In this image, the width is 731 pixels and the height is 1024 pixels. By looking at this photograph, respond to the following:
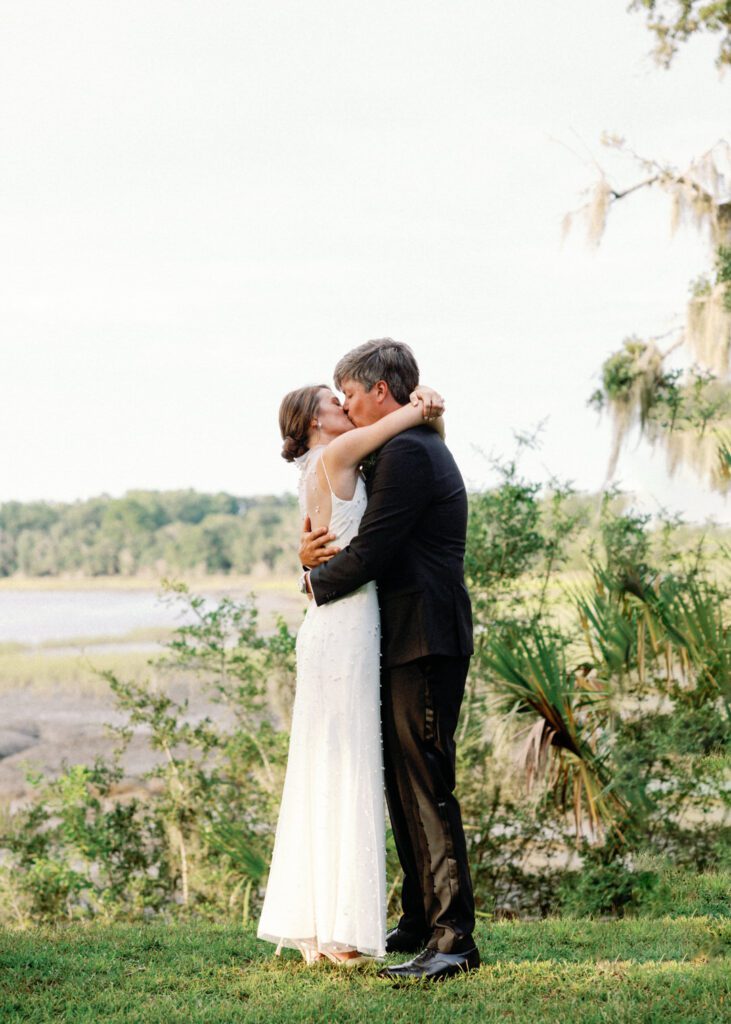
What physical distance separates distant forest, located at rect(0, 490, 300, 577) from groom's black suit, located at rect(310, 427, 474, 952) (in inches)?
1287

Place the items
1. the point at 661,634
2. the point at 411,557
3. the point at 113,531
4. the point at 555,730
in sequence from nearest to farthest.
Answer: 1. the point at 411,557
2. the point at 555,730
3. the point at 661,634
4. the point at 113,531

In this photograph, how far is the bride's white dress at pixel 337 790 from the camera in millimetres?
3959

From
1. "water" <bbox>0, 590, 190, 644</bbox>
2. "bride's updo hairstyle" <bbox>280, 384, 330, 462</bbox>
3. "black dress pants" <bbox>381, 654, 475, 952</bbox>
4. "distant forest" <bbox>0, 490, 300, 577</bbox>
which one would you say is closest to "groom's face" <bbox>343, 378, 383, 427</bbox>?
"bride's updo hairstyle" <bbox>280, 384, 330, 462</bbox>

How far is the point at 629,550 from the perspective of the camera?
930 centimetres

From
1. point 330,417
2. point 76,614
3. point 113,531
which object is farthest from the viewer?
point 76,614

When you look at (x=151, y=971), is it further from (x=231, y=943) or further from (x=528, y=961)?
(x=528, y=961)

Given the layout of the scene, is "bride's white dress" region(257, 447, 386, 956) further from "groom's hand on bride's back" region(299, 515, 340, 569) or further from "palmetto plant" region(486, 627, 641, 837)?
"palmetto plant" region(486, 627, 641, 837)

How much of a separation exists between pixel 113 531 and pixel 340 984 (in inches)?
1505

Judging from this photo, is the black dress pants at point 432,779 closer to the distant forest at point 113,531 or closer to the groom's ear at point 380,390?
the groom's ear at point 380,390

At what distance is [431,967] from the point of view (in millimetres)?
3951

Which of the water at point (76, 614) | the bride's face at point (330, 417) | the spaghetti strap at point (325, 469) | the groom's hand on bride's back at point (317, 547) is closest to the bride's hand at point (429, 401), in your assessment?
the bride's face at point (330, 417)

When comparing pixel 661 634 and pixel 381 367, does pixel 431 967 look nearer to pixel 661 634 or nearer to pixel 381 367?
pixel 381 367

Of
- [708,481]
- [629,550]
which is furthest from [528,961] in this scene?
[708,481]

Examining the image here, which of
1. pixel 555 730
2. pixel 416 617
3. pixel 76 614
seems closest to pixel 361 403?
pixel 416 617
